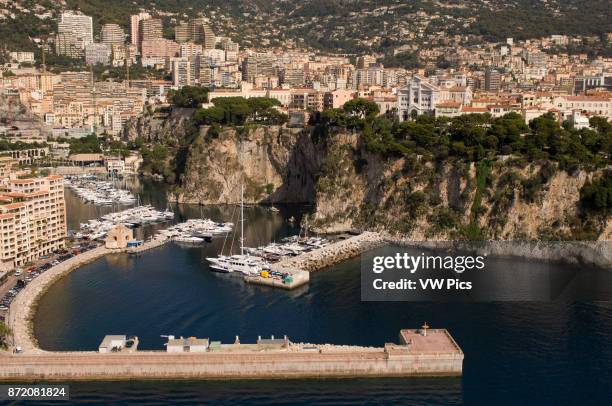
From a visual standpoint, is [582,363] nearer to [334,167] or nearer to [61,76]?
[334,167]

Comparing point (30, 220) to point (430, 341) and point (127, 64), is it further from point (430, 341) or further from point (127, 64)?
point (127, 64)

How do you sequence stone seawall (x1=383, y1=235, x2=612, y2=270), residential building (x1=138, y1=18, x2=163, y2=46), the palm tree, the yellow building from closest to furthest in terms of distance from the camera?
the palm tree
stone seawall (x1=383, y1=235, x2=612, y2=270)
the yellow building
residential building (x1=138, y1=18, x2=163, y2=46)

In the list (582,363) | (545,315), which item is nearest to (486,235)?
(545,315)

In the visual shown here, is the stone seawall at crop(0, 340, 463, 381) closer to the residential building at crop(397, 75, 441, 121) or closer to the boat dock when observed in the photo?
the boat dock

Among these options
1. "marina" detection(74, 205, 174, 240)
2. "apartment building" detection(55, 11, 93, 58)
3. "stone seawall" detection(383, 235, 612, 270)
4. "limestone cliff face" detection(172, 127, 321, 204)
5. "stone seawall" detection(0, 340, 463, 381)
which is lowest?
"stone seawall" detection(0, 340, 463, 381)

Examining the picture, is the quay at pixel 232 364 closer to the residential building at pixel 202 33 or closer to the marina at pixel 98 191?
the marina at pixel 98 191

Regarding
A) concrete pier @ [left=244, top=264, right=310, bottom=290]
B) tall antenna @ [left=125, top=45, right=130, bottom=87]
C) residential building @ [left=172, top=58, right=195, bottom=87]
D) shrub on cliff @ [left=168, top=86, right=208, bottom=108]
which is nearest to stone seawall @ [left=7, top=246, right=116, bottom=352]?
concrete pier @ [left=244, top=264, right=310, bottom=290]

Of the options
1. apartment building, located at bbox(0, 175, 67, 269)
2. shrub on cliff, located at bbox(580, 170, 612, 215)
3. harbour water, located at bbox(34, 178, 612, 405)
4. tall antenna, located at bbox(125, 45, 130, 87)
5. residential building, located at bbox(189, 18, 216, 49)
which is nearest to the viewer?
harbour water, located at bbox(34, 178, 612, 405)
